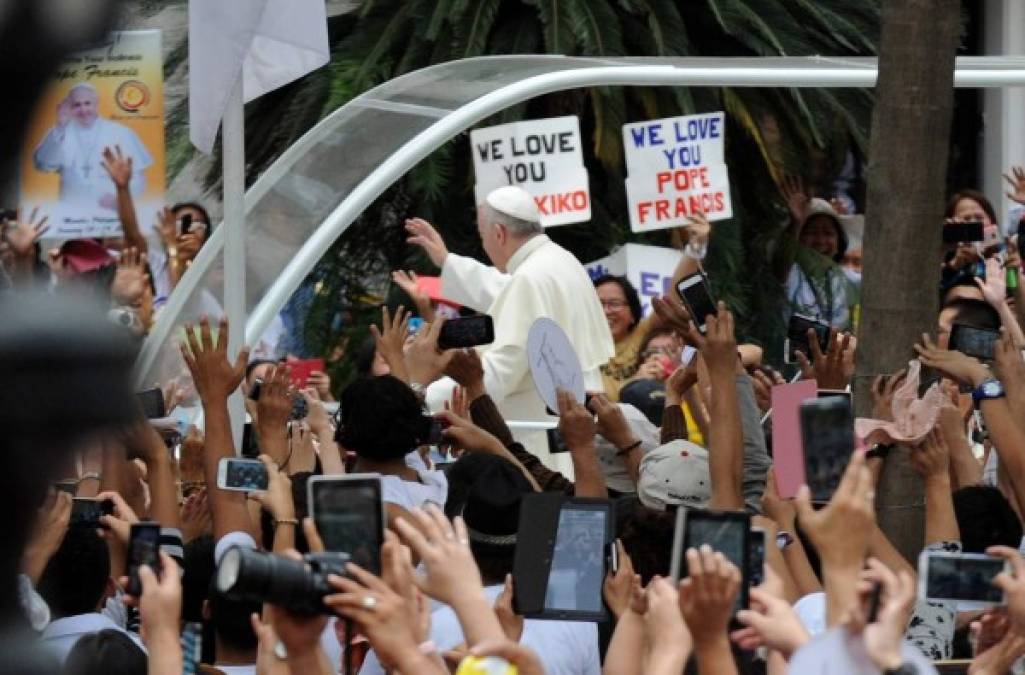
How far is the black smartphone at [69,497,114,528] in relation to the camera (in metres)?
3.48

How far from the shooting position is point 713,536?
253 centimetres

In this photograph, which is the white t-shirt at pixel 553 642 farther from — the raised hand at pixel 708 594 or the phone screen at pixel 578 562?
the raised hand at pixel 708 594

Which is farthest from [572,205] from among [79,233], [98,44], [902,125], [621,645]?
[98,44]

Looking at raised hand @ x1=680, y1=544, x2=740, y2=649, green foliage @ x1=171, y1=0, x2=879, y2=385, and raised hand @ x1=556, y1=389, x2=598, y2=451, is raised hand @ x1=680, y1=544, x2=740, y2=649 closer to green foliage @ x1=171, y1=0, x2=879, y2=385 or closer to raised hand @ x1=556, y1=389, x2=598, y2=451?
raised hand @ x1=556, y1=389, x2=598, y2=451

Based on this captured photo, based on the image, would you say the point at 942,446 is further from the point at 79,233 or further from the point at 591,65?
the point at 79,233

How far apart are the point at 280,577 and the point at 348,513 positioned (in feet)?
1.58

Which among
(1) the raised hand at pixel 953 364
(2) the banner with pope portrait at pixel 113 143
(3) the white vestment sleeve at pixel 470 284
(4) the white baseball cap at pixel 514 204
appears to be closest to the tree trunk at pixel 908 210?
(1) the raised hand at pixel 953 364

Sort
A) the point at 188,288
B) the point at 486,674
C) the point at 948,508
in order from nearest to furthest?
the point at 486,674
the point at 948,508
the point at 188,288

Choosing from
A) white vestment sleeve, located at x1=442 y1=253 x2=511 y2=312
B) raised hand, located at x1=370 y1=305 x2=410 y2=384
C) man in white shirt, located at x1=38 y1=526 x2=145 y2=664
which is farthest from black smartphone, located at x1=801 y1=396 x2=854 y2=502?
white vestment sleeve, located at x1=442 y1=253 x2=511 y2=312

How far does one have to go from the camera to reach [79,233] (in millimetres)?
8219

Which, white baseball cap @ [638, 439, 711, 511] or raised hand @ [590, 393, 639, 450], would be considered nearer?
white baseball cap @ [638, 439, 711, 511]

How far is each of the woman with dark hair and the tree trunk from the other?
3.70 ft

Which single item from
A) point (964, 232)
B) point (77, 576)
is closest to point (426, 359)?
point (77, 576)

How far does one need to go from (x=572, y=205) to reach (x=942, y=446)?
502 cm
